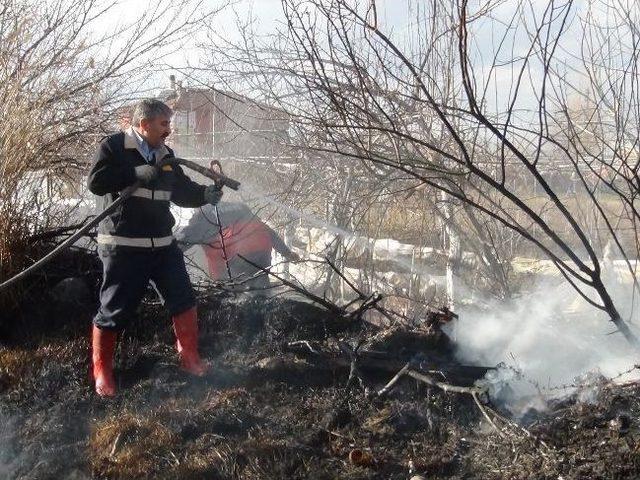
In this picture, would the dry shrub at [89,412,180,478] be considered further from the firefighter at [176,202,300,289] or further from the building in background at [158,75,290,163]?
the building in background at [158,75,290,163]

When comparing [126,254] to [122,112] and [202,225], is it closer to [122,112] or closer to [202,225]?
[202,225]

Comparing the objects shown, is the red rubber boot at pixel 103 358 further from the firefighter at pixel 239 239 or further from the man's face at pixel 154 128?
the firefighter at pixel 239 239

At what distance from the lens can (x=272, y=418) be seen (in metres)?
3.93

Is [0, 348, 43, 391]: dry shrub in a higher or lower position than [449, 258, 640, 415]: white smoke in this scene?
lower

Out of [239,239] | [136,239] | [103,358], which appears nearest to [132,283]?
[136,239]

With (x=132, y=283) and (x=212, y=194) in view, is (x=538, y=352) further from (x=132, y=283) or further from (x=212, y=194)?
(x=132, y=283)

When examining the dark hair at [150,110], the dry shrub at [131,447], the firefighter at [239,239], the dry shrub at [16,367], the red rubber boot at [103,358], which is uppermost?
the dark hair at [150,110]

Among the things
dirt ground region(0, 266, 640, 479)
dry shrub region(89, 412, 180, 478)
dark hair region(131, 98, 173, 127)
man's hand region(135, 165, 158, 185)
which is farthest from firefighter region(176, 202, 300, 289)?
dry shrub region(89, 412, 180, 478)

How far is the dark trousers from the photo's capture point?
177 inches

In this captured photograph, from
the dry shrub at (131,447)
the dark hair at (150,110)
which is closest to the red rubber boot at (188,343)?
the dry shrub at (131,447)

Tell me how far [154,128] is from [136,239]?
0.74 metres

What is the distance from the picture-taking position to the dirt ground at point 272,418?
10.7 feet

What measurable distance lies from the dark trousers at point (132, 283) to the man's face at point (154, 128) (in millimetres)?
734

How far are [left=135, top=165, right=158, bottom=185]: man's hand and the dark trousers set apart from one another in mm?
485
